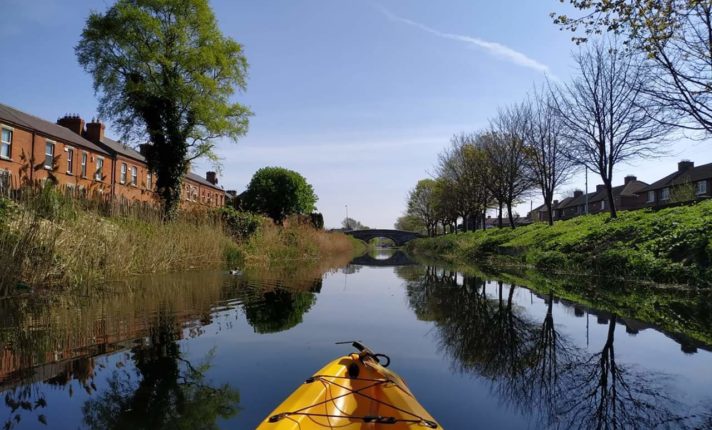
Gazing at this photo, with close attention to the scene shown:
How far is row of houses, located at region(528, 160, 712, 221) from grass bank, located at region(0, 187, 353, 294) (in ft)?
106

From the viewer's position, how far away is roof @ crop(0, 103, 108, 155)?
27.3 meters

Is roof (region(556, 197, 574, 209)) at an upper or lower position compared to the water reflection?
upper

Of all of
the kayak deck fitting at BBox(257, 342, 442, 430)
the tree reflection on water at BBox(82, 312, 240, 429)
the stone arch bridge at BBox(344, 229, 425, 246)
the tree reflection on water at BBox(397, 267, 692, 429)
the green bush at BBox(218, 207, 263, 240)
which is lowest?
the tree reflection on water at BBox(397, 267, 692, 429)

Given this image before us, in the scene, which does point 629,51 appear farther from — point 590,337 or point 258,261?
point 258,261

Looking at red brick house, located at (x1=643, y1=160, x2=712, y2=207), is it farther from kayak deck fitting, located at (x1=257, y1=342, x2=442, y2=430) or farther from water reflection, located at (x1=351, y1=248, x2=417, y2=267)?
kayak deck fitting, located at (x1=257, y1=342, x2=442, y2=430)

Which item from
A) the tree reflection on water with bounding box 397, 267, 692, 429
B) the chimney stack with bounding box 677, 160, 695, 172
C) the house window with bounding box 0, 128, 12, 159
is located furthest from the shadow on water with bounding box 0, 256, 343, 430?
the chimney stack with bounding box 677, 160, 695, 172

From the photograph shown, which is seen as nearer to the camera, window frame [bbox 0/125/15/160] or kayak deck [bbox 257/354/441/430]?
kayak deck [bbox 257/354/441/430]

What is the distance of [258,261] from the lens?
20016 mm

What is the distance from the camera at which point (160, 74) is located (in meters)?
23.4

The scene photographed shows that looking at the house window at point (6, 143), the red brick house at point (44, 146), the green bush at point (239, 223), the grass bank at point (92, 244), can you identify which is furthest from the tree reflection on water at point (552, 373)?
the house window at point (6, 143)

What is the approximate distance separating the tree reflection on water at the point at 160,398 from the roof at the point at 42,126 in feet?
91.8

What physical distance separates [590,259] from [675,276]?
400cm

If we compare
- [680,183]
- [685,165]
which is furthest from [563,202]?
[680,183]

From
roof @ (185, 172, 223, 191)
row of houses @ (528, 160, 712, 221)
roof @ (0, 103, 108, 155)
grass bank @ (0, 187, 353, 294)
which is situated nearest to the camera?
grass bank @ (0, 187, 353, 294)
